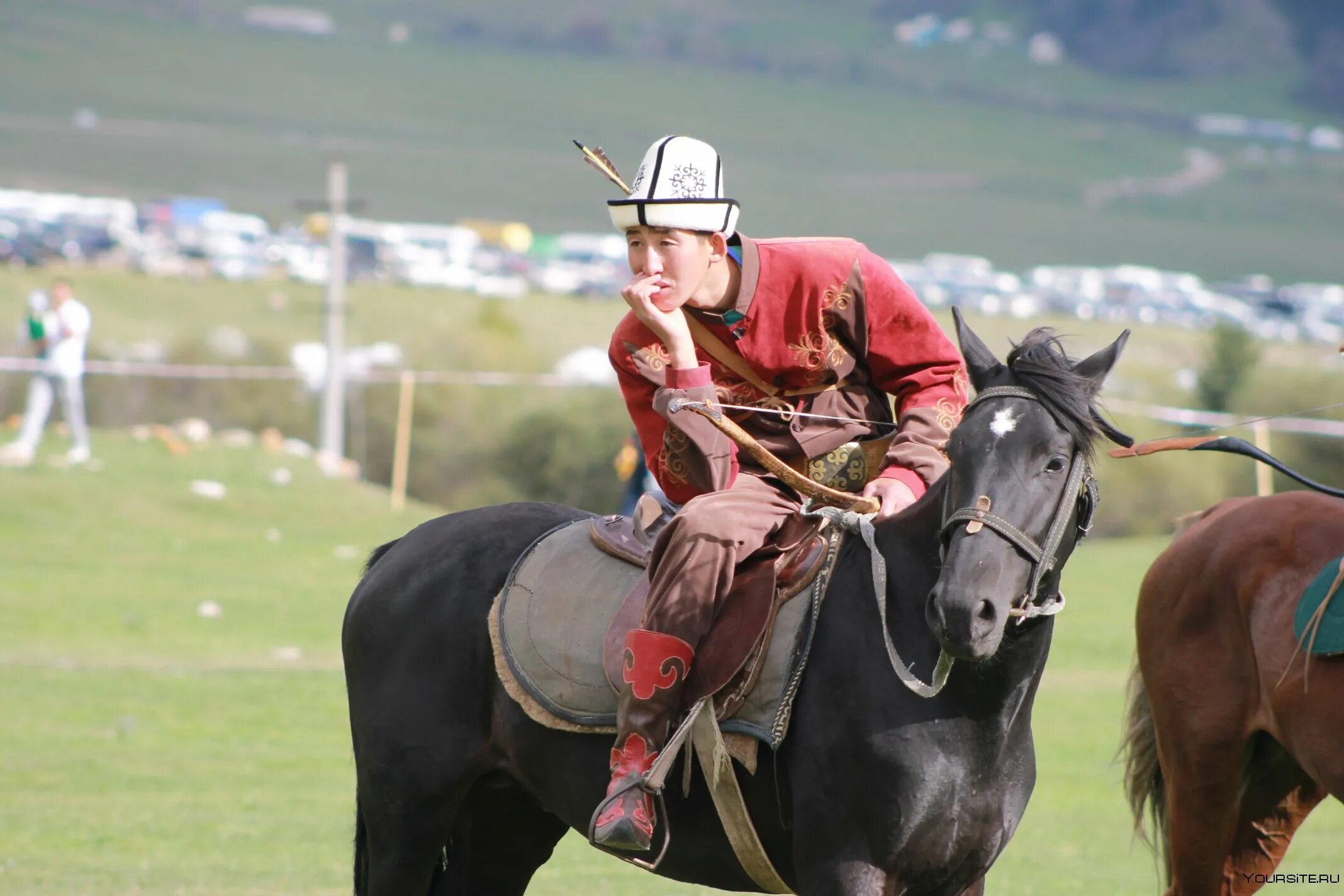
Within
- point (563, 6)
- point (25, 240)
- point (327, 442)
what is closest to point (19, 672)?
point (327, 442)

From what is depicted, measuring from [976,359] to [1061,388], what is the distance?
0.78ft

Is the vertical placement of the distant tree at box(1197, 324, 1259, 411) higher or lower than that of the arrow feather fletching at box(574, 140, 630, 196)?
lower

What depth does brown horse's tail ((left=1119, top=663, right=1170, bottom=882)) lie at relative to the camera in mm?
6414

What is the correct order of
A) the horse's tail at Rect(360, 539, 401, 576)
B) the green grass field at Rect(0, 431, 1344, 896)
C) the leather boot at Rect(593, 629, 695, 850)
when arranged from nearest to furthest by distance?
the leather boot at Rect(593, 629, 695, 850) → the horse's tail at Rect(360, 539, 401, 576) → the green grass field at Rect(0, 431, 1344, 896)

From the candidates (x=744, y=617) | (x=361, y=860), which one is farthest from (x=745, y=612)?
(x=361, y=860)

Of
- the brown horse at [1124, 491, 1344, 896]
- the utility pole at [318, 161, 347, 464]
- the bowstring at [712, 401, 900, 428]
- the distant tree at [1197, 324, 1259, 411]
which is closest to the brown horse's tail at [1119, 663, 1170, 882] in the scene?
the brown horse at [1124, 491, 1344, 896]

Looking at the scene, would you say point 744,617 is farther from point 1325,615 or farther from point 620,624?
point 1325,615

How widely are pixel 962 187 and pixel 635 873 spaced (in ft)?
370

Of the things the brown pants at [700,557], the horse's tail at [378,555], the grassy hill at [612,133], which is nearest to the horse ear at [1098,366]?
the brown pants at [700,557]

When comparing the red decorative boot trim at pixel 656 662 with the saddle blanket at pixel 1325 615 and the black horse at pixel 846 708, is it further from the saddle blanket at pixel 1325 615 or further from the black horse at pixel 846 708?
the saddle blanket at pixel 1325 615

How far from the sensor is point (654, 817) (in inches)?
168

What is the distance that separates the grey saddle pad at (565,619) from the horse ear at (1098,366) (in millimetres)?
815

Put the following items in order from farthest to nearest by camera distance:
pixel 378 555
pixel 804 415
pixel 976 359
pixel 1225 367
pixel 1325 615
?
pixel 1225 367 < pixel 1325 615 < pixel 378 555 < pixel 804 415 < pixel 976 359

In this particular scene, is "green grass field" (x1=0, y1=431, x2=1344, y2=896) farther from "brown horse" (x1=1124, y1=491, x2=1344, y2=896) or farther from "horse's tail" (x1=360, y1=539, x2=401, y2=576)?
"horse's tail" (x1=360, y1=539, x2=401, y2=576)
